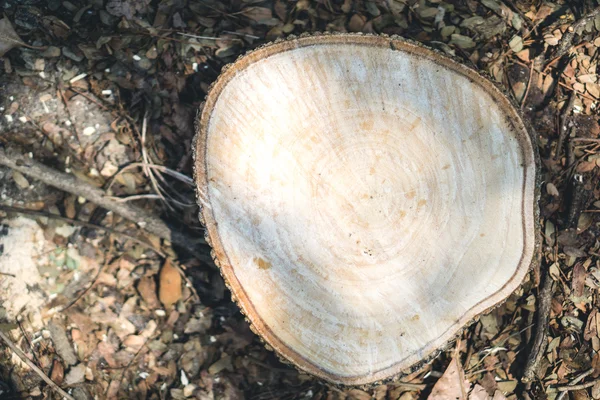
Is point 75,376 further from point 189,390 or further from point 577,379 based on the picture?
point 577,379

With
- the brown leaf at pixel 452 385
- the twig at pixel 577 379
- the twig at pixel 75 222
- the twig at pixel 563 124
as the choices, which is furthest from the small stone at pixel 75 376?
the twig at pixel 563 124

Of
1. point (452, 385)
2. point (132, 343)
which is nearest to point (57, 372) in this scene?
point (132, 343)

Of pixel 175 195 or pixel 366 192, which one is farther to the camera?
pixel 175 195

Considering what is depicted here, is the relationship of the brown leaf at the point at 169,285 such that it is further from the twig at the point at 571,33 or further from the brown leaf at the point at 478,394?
the twig at the point at 571,33

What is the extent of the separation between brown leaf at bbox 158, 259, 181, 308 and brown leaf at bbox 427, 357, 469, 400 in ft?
3.70

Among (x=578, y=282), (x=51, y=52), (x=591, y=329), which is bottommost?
(x=591, y=329)

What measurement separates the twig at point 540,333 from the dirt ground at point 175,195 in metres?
0.02

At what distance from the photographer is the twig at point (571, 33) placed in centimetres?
219

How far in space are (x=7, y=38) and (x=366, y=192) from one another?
68.0 inches

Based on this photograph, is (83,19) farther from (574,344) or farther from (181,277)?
(574,344)

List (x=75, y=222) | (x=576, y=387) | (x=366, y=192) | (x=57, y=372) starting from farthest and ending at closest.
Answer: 1. (x=75, y=222)
2. (x=57, y=372)
3. (x=576, y=387)
4. (x=366, y=192)

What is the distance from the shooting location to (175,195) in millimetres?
2291

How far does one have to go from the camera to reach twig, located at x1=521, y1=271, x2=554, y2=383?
206 cm

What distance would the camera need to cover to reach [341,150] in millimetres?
1733
